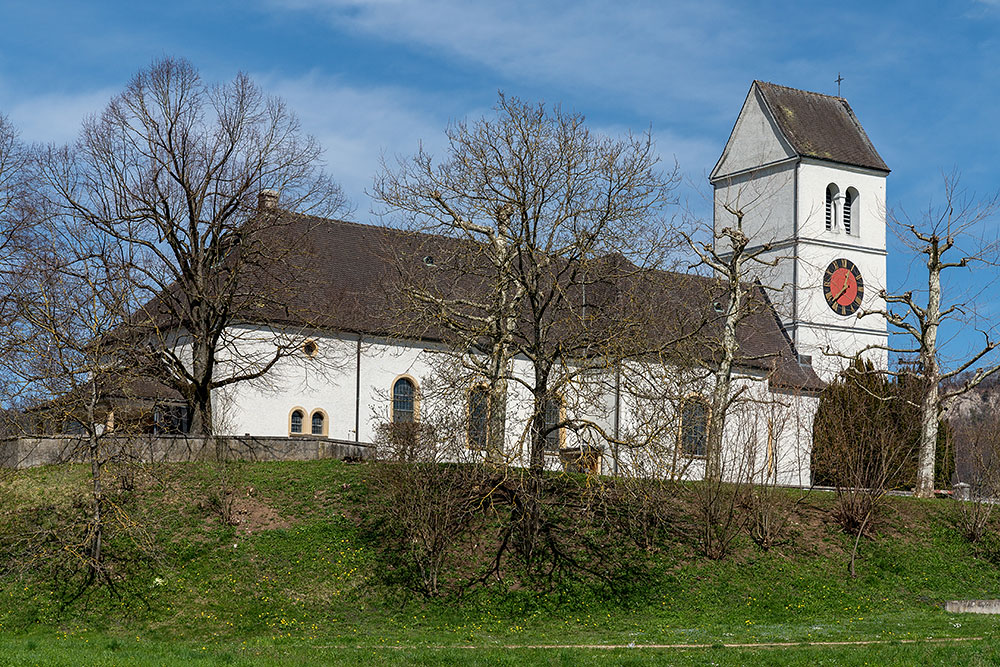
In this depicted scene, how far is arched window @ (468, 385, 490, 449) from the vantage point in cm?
2703

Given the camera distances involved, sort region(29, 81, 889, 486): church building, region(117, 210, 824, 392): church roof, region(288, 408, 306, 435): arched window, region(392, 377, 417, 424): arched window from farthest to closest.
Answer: region(392, 377, 417, 424): arched window < region(288, 408, 306, 435): arched window < region(29, 81, 889, 486): church building < region(117, 210, 824, 392): church roof

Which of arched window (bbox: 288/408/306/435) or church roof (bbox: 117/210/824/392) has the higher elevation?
church roof (bbox: 117/210/824/392)

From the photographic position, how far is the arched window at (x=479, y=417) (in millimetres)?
27031

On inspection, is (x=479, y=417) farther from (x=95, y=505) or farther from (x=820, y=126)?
(x=820, y=126)

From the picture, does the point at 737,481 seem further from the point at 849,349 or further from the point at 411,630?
the point at 849,349

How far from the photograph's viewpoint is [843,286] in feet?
172

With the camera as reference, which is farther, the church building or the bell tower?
the bell tower

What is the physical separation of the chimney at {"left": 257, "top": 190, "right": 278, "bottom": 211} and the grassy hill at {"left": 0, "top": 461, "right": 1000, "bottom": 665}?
8670 mm

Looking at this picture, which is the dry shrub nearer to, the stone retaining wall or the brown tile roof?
the brown tile roof

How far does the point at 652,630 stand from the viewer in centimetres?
2175

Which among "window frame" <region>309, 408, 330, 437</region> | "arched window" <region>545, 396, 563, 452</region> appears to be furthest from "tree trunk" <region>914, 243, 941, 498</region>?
"window frame" <region>309, 408, 330, 437</region>

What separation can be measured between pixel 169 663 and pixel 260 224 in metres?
21.9

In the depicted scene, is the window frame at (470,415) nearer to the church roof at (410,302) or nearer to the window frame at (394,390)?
the church roof at (410,302)

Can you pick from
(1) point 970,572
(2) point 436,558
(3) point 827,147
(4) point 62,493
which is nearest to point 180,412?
(4) point 62,493
